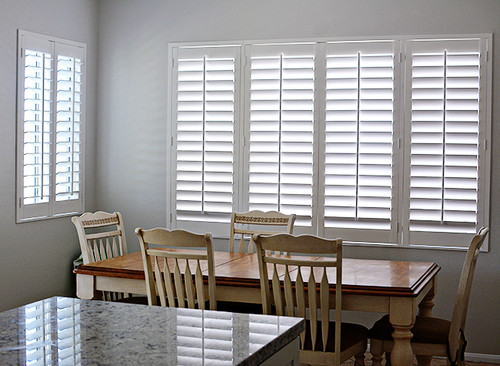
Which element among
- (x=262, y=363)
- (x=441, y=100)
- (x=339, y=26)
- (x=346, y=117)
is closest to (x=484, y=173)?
(x=441, y=100)

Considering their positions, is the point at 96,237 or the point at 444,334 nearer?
the point at 444,334

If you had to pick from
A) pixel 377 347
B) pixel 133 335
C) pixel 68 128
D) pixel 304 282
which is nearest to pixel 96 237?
pixel 68 128

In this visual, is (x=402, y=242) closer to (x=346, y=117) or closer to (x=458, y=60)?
(x=346, y=117)

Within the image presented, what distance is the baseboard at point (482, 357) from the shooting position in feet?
15.1

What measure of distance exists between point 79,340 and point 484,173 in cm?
363

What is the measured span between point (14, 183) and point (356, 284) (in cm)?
254

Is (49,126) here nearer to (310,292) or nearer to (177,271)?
(177,271)

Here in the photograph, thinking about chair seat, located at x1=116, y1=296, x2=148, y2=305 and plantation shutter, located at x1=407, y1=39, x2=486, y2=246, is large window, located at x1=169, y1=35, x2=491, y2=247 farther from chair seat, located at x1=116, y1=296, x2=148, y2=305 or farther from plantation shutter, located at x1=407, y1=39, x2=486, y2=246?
chair seat, located at x1=116, y1=296, x2=148, y2=305

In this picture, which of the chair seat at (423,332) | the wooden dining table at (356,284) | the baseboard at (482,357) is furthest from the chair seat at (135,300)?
the baseboard at (482,357)

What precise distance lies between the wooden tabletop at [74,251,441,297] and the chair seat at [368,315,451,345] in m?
0.25

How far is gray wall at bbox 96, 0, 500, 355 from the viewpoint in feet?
15.1

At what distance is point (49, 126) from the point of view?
487 cm

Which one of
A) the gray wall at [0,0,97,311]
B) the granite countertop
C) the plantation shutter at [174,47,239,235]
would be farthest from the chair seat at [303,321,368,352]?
the gray wall at [0,0,97,311]

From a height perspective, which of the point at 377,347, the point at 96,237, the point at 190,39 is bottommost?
the point at 377,347
